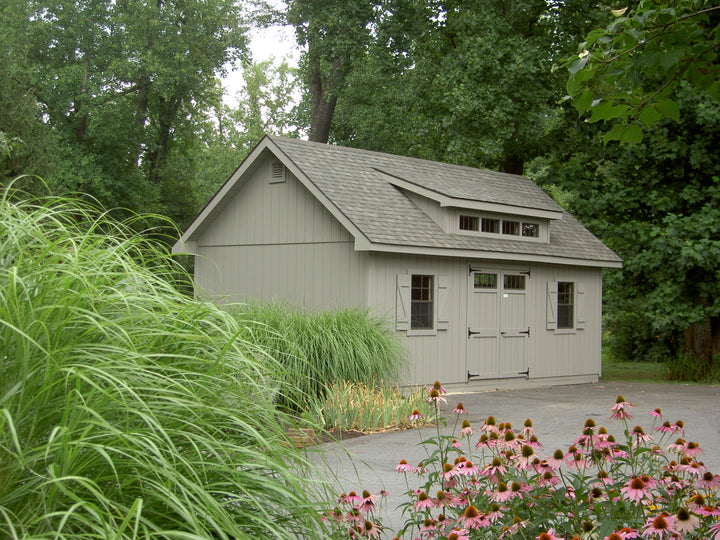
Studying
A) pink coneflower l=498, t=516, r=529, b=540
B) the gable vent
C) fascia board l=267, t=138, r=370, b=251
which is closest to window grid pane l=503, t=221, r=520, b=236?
fascia board l=267, t=138, r=370, b=251

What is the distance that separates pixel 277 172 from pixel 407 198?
2.47 m

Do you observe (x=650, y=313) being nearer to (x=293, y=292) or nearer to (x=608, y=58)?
(x=293, y=292)

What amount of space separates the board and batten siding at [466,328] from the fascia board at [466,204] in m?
0.98

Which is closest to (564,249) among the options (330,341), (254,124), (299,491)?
(330,341)

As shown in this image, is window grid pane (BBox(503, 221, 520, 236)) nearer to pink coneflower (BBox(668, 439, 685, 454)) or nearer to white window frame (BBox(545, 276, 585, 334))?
white window frame (BBox(545, 276, 585, 334))

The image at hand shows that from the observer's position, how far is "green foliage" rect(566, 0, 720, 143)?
15.6 feet

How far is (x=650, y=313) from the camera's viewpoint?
18328mm

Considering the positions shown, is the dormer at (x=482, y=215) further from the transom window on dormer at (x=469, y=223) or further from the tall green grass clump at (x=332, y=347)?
the tall green grass clump at (x=332, y=347)

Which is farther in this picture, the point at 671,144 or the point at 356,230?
the point at 671,144

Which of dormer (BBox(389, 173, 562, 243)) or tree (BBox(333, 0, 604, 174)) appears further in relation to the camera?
tree (BBox(333, 0, 604, 174))

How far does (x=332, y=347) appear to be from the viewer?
36.7 feet

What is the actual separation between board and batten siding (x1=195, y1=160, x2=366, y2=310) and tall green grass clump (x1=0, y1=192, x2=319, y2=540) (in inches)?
388

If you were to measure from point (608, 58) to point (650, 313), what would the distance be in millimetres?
14442

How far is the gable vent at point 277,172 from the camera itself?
15.2m
